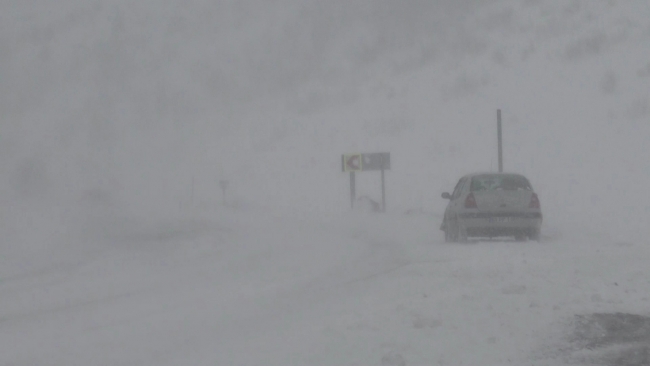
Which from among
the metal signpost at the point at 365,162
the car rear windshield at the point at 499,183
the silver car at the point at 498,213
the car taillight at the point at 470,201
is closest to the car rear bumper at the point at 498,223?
the silver car at the point at 498,213

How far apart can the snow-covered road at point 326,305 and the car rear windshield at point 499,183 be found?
5.54ft

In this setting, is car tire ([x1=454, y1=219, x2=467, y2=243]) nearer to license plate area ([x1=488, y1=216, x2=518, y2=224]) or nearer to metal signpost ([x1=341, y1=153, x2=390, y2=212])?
license plate area ([x1=488, y1=216, x2=518, y2=224])

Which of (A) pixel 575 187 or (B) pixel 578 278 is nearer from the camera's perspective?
(B) pixel 578 278

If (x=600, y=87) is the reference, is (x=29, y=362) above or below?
below

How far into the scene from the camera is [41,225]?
1168 inches

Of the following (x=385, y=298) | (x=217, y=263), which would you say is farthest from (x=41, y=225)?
(x=385, y=298)

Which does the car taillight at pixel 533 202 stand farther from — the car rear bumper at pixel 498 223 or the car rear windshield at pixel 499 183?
the car rear windshield at pixel 499 183

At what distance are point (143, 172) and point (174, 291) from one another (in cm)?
5419

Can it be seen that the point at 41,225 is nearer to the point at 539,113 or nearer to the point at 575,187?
the point at 575,187

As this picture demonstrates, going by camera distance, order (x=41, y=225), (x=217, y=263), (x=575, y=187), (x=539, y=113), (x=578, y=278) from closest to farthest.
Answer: (x=578, y=278) → (x=217, y=263) → (x=41, y=225) → (x=575, y=187) → (x=539, y=113)

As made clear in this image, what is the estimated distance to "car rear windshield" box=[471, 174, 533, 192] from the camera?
17.8 metres

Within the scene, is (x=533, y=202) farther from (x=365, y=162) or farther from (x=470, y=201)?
(x=365, y=162)

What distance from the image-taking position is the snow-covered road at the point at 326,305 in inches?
268

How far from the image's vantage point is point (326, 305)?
8.91m
